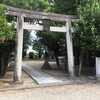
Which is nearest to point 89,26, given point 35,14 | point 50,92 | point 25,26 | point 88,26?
point 88,26

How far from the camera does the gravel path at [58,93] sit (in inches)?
376

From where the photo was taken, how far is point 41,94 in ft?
33.5

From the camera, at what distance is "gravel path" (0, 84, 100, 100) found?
9559 millimetres

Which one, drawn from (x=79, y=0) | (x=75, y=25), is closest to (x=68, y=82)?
(x=75, y=25)

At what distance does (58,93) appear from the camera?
10414mm

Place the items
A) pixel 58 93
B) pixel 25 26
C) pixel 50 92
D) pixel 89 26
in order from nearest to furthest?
pixel 58 93 < pixel 50 92 < pixel 25 26 < pixel 89 26

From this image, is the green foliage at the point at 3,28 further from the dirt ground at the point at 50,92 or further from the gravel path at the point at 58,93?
the gravel path at the point at 58,93

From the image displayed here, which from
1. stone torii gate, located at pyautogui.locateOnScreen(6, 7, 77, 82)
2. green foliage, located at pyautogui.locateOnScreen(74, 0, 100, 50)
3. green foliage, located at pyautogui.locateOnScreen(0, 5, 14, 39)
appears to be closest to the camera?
green foliage, located at pyautogui.locateOnScreen(0, 5, 14, 39)

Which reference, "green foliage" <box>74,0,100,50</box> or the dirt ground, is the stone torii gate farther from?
the dirt ground

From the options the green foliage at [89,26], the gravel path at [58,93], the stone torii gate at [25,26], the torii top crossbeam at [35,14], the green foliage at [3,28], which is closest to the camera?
the gravel path at [58,93]

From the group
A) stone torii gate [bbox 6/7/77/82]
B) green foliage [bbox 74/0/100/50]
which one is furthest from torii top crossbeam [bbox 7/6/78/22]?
green foliage [bbox 74/0/100/50]

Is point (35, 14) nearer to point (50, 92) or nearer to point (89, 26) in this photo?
point (89, 26)

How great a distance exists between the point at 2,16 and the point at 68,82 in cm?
469

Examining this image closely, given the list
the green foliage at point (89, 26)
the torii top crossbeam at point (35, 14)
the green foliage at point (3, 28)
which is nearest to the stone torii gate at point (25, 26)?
the torii top crossbeam at point (35, 14)
